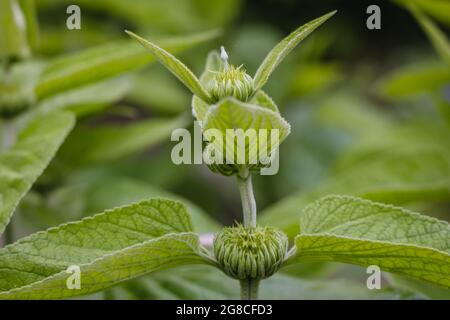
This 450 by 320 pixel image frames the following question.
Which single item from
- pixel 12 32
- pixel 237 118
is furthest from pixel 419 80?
pixel 237 118

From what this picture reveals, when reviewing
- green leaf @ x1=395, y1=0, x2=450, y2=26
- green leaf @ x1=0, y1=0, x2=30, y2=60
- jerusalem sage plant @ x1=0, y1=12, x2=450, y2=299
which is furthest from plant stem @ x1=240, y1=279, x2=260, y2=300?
green leaf @ x1=395, y1=0, x2=450, y2=26

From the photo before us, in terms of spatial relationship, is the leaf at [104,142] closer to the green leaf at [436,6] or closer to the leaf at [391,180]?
the leaf at [391,180]

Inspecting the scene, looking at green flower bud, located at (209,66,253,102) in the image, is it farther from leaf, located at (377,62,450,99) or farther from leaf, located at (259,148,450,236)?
leaf, located at (377,62,450,99)

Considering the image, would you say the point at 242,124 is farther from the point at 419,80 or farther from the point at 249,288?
the point at 419,80

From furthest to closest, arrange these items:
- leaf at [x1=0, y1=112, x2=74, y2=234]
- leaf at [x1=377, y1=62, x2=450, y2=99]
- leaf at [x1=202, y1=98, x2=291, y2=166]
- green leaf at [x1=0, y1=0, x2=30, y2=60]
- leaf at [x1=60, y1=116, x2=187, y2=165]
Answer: leaf at [x1=377, y1=62, x2=450, y2=99] < leaf at [x1=60, y1=116, x2=187, y2=165] < green leaf at [x1=0, y1=0, x2=30, y2=60] < leaf at [x1=0, y1=112, x2=74, y2=234] < leaf at [x1=202, y1=98, x2=291, y2=166]

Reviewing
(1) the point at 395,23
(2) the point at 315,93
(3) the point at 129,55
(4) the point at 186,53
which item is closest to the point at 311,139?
(2) the point at 315,93

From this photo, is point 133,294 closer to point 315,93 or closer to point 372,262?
point 372,262
